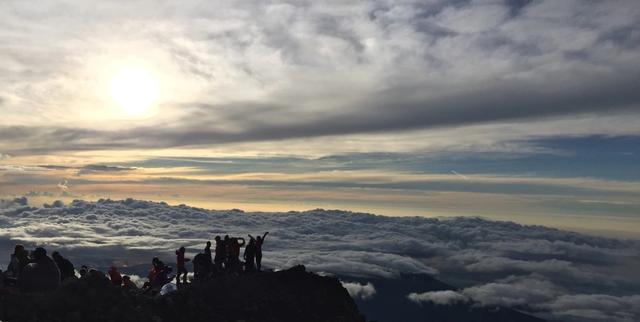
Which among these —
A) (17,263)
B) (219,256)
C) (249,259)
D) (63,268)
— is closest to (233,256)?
(219,256)

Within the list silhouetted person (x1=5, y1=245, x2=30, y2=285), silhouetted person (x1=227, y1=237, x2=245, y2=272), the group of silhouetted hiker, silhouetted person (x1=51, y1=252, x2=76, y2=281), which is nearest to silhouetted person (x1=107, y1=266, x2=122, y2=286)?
the group of silhouetted hiker

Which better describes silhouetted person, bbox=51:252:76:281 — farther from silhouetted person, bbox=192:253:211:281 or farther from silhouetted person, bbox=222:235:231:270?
silhouetted person, bbox=222:235:231:270

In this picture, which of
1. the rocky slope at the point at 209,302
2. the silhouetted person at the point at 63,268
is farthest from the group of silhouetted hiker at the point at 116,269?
the rocky slope at the point at 209,302

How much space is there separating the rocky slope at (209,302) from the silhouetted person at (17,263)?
9.45ft

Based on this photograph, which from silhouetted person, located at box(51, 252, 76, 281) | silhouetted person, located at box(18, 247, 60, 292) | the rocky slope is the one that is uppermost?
silhouetted person, located at box(18, 247, 60, 292)

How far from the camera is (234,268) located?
36.6m

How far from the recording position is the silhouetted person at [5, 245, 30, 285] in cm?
2333

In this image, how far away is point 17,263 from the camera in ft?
81.8

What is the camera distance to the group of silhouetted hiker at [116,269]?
72.2ft

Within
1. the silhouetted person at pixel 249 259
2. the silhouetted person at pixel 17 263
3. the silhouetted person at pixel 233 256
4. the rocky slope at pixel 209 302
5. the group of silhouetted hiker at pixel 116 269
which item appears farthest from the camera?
the silhouetted person at pixel 249 259

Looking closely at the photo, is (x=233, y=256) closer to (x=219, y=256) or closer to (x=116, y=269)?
(x=219, y=256)

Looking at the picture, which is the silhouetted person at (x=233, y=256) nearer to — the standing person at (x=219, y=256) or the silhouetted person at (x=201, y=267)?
the standing person at (x=219, y=256)

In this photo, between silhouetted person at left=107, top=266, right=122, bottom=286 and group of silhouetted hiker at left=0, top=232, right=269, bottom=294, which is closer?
group of silhouetted hiker at left=0, top=232, right=269, bottom=294

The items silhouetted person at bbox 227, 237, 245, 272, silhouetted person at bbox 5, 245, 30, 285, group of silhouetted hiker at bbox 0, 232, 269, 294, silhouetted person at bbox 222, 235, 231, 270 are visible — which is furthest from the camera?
silhouetted person at bbox 227, 237, 245, 272
